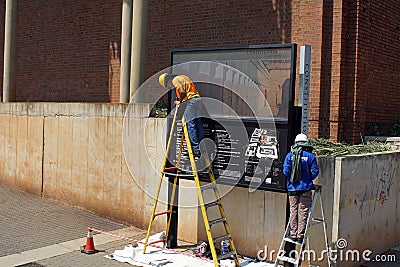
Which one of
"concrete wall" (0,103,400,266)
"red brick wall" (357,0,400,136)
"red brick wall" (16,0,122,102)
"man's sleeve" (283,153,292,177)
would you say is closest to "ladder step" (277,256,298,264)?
"concrete wall" (0,103,400,266)

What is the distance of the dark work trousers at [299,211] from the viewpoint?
6.58 m

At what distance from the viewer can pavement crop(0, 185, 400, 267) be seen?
7648 mm

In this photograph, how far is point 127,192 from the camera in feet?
31.3

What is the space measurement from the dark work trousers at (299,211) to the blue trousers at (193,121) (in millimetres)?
1532

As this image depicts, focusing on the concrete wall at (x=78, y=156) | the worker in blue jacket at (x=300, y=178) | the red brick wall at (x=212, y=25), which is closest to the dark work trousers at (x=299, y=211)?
the worker in blue jacket at (x=300, y=178)

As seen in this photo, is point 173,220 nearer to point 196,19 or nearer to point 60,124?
point 60,124

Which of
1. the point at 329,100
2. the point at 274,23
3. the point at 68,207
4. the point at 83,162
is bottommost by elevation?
the point at 68,207

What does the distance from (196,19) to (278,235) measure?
6.21 m

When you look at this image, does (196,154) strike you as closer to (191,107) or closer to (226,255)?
(191,107)

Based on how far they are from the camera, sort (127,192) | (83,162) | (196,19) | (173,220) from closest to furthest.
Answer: (173,220)
(127,192)
(83,162)
(196,19)

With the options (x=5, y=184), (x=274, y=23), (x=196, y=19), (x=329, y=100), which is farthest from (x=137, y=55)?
(x=5, y=184)

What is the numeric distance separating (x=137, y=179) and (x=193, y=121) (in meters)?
2.57

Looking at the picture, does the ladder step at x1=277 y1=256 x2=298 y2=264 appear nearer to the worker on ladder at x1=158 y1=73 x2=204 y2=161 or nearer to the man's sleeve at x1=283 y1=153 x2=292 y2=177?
the man's sleeve at x1=283 y1=153 x2=292 y2=177

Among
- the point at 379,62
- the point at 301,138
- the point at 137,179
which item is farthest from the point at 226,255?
the point at 379,62
